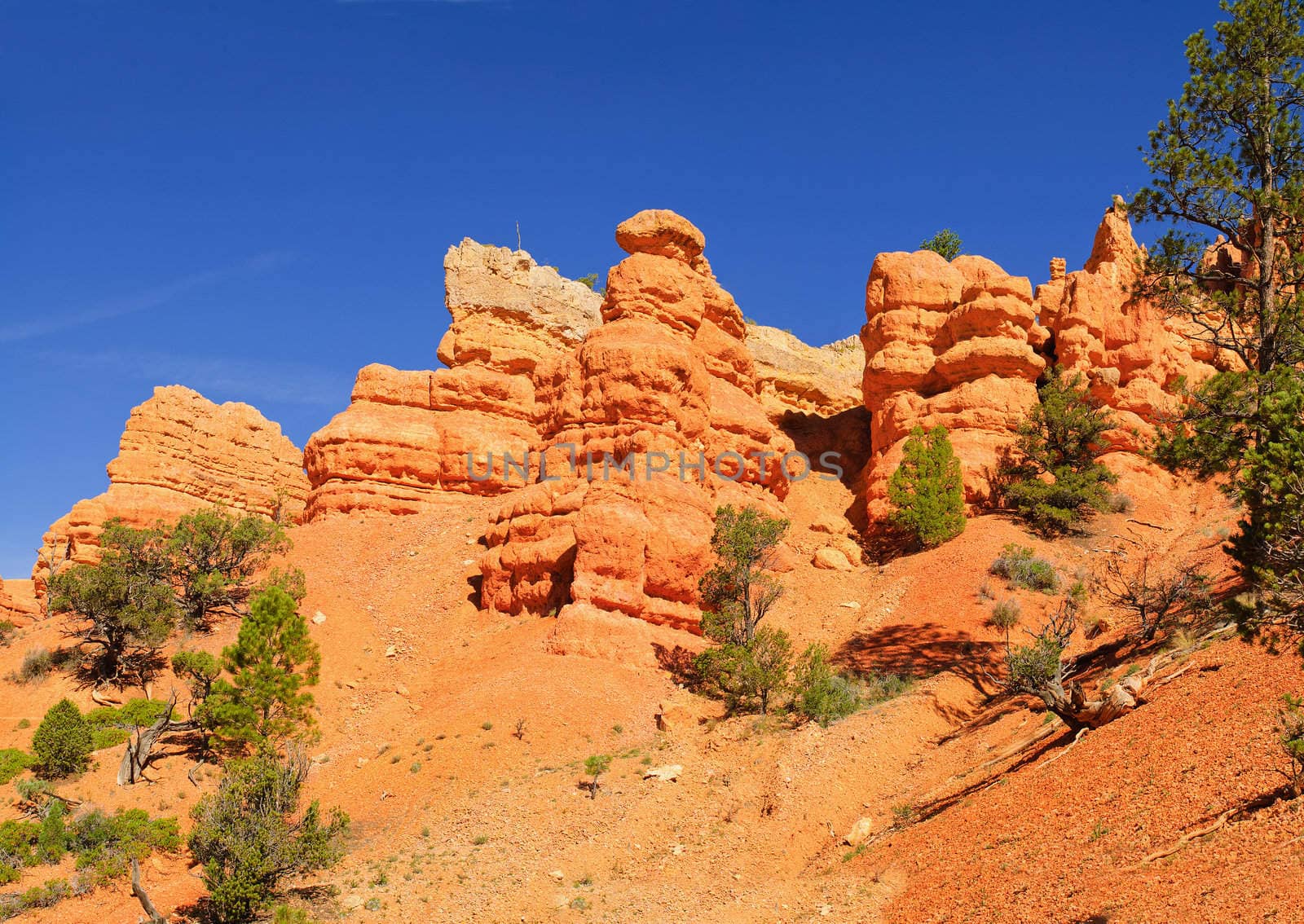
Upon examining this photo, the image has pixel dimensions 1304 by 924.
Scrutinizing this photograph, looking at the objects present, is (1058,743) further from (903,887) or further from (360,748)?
(360,748)

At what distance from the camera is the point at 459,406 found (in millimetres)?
44812

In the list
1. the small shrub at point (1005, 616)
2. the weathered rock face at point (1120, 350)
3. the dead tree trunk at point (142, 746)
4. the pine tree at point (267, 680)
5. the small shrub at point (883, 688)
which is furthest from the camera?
the weathered rock face at point (1120, 350)

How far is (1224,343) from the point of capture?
888 inches

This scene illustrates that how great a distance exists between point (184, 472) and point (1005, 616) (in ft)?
120

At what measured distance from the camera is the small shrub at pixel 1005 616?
1153 inches

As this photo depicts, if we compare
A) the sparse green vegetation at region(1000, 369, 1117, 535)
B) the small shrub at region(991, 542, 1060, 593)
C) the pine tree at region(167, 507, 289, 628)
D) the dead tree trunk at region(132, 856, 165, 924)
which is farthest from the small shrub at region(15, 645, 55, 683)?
the sparse green vegetation at region(1000, 369, 1117, 535)

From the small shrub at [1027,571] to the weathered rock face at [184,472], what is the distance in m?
32.2

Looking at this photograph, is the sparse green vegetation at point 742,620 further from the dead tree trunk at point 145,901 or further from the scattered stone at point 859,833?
the dead tree trunk at point 145,901

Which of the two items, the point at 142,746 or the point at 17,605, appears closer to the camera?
the point at 142,746

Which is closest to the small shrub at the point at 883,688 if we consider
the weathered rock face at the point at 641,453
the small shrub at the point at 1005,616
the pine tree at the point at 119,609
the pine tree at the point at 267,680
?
the small shrub at the point at 1005,616

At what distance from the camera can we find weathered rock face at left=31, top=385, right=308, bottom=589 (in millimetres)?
43094

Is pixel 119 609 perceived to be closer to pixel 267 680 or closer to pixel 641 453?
pixel 267 680

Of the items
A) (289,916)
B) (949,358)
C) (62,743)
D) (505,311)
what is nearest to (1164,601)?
(289,916)

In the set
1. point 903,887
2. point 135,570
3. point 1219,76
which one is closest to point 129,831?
point 135,570
